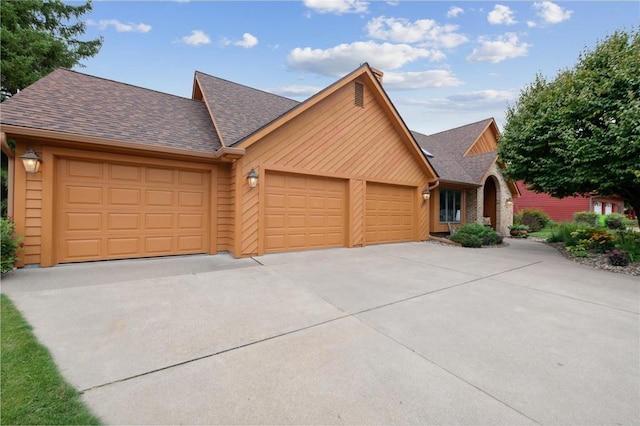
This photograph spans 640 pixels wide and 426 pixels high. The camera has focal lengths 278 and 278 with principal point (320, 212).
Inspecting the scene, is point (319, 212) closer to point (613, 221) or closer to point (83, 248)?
point (83, 248)

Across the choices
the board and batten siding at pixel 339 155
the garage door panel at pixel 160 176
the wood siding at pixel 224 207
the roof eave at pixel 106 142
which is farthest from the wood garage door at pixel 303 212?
the garage door panel at pixel 160 176

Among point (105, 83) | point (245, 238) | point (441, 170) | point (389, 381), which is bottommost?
point (389, 381)

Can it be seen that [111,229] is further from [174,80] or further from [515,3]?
[515,3]

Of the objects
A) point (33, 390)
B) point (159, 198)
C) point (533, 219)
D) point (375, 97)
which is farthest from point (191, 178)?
point (533, 219)

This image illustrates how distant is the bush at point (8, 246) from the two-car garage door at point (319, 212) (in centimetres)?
476

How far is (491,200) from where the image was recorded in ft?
51.5

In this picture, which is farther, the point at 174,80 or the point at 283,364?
the point at 174,80

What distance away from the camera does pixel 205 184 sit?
7.37 meters

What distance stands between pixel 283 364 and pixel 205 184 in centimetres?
596

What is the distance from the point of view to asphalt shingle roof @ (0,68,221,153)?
5.61m

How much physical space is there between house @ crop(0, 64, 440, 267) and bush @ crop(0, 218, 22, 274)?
0.33 metres

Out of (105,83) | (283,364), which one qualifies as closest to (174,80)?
(105,83)

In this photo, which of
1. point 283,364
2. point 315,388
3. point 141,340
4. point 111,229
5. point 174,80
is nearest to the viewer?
point 315,388

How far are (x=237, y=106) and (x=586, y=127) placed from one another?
33.2ft
